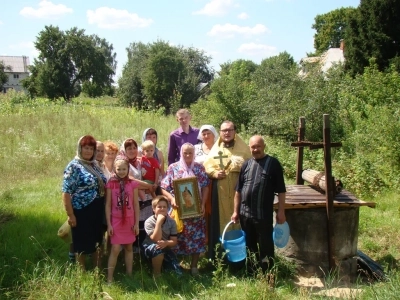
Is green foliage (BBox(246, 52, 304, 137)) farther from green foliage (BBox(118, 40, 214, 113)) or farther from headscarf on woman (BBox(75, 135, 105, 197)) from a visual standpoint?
green foliage (BBox(118, 40, 214, 113))

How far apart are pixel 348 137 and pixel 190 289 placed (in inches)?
361

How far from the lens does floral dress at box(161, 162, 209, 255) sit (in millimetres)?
5305

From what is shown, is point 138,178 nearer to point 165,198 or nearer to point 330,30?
point 165,198

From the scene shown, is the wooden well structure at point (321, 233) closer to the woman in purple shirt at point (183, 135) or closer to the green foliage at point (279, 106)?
the woman in purple shirt at point (183, 135)

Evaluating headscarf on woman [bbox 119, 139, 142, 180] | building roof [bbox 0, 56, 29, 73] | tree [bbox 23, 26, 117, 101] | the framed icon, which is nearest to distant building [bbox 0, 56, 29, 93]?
building roof [bbox 0, 56, 29, 73]

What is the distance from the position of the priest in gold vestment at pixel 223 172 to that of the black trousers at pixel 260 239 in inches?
15.7

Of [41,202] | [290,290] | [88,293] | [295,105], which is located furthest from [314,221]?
[295,105]

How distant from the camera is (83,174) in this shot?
4.71m

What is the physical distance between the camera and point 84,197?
475cm

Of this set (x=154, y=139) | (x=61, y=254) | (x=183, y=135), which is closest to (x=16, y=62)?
(x=183, y=135)

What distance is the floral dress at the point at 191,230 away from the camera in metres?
5.30

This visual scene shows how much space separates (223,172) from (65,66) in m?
58.5

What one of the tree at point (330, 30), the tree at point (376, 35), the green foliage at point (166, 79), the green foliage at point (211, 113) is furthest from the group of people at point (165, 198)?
the tree at point (330, 30)

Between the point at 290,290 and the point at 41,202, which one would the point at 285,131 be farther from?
the point at 290,290
